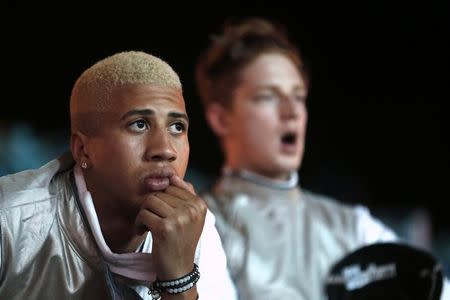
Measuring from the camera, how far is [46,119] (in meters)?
1.21

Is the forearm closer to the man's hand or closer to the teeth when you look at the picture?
the man's hand

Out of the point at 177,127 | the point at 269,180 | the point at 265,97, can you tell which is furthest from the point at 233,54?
the point at 177,127

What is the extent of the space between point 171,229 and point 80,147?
0.10 m

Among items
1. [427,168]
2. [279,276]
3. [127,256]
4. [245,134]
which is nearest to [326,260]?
[279,276]

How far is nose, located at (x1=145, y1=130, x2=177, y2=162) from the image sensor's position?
0.57 meters

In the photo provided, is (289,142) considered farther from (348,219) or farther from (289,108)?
(348,219)

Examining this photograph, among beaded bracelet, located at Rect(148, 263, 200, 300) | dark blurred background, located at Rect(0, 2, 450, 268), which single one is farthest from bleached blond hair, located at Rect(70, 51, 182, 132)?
dark blurred background, located at Rect(0, 2, 450, 268)

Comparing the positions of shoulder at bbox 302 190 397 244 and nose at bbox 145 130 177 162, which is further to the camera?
shoulder at bbox 302 190 397 244

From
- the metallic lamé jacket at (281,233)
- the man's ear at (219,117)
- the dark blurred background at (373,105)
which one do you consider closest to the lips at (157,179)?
the metallic lamé jacket at (281,233)

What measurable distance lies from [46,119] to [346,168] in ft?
3.23

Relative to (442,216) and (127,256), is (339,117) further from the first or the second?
(127,256)

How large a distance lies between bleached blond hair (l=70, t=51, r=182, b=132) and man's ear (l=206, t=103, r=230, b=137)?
0.72 m

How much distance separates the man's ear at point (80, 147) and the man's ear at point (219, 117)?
2.39 feet

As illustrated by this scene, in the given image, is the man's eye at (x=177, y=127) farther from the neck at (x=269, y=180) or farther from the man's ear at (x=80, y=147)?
the neck at (x=269, y=180)
